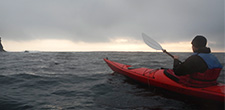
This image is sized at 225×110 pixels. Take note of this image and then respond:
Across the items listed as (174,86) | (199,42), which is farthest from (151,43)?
(199,42)

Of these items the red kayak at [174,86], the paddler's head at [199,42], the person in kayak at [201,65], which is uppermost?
the paddler's head at [199,42]

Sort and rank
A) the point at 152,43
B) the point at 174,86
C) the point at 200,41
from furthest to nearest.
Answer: the point at 152,43, the point at 174,86, the point at 200,41

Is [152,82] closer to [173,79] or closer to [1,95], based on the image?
[173,79]

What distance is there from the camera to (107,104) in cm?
427

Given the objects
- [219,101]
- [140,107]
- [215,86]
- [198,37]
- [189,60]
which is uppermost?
[198,37]

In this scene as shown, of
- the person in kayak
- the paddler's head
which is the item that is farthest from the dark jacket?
the paddler's head

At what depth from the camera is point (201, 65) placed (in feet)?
11.2

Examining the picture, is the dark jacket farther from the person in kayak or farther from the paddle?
the paddle

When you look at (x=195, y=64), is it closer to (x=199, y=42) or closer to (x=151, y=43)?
(x=199, y=42)

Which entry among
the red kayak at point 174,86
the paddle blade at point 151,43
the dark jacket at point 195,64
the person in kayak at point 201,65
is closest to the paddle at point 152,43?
the paddle blade at point 151,43

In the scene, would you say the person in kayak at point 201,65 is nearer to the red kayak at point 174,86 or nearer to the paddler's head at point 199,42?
the paddler's head at point 199,42

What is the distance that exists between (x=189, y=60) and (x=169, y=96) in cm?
189

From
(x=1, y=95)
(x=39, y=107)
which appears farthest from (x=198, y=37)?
(x=1, y=95)

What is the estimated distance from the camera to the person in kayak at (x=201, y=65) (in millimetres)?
3424
